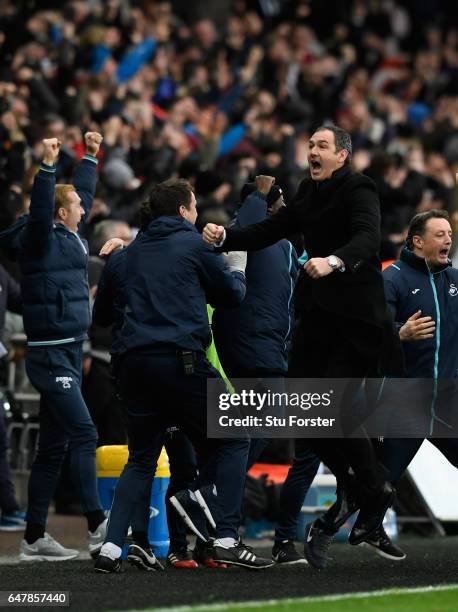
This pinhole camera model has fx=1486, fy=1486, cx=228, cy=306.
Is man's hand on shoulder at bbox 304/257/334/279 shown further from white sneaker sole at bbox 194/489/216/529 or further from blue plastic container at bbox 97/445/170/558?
blue plastic container at bbox 97/445/170/558

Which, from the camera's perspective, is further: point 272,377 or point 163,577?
point 272,377

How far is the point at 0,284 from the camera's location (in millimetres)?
10070

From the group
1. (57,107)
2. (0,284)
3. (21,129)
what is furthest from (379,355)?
(57,107)

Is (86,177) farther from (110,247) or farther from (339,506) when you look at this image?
(339,506)

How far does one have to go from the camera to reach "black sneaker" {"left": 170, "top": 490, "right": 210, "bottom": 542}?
26.0 ft

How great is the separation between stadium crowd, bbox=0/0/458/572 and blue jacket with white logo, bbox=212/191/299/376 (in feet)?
1.37

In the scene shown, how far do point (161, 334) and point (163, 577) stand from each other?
1.22 meters

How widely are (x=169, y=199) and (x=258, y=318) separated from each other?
38.3 inches

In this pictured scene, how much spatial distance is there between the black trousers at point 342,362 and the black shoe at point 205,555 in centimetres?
85

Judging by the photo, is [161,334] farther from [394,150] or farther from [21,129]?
[394,150]

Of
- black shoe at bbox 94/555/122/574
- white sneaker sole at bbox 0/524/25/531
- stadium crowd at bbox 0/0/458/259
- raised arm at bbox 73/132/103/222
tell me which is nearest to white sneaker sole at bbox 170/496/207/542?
black shoe at bbox 94/555/122/574

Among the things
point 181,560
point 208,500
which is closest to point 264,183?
point 208,500

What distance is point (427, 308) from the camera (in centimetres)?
848

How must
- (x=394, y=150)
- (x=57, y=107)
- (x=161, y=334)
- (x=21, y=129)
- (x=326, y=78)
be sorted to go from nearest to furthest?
(x=161, y=334) < (x=21, y=129) < (x=57, y=107) < (x=394, y=150) < (x=326, y=78)
